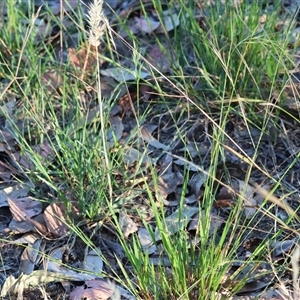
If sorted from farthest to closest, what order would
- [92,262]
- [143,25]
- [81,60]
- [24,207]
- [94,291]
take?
1. [143,25]
2. [81,60]
3. [24,207]
4. [92,262]
5. [94,291]

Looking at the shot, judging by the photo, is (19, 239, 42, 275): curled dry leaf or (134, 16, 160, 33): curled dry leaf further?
(134, 16, 160, 33): curled dry leaf

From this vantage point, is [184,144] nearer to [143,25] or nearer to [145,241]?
[145,241]

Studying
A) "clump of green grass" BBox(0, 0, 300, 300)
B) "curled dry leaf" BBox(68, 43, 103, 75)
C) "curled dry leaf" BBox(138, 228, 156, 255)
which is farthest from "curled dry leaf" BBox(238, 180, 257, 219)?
"curled dry leaf" BBox(68, 43, 103, 75)

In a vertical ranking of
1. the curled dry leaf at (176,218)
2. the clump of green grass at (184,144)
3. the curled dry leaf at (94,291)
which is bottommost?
the curled dry leaf at (94,291)

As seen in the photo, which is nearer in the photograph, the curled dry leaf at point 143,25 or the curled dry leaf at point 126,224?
the curled dry leaf at point 126,224

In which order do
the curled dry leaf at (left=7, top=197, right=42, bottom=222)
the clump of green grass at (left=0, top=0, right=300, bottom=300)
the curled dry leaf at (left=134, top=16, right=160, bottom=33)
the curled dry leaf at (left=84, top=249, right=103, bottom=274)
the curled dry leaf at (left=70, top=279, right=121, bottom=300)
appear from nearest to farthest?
the clump of green grass at (left=0, top=0, right=300, bottom=300) < the curled dry leaf at (left=70, top=279, right=121, bottom=300) < the curled dry leaf at (left=84, top=249, right=103, bottom=274) < the curled dry leaf at (left=7, top=197, right=42, bottom=222) < the curled dry leaf at (left=134, top=16, right=160, bottom=33)

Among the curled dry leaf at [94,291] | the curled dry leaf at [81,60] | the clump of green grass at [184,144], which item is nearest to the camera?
the clump of green grass at [184,144]

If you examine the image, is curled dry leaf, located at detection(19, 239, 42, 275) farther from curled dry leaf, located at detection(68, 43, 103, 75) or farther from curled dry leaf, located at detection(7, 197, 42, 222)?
curled dry leaf, located at detection(68, 43, 103, 75)

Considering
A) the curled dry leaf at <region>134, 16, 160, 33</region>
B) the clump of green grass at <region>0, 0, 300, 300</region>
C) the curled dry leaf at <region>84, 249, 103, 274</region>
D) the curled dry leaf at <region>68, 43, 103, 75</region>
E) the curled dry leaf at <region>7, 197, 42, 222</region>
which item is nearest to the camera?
the clump of green grass at <region>0, 0, 300, 300</region>

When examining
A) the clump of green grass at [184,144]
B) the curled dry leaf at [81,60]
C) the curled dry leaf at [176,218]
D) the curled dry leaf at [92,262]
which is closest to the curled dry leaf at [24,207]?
the clump of green grass at [184,144]

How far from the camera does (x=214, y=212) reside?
6.10 feet

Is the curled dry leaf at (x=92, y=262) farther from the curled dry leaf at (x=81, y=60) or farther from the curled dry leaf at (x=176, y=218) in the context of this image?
the curled dry leaf at (x=81, y=60)


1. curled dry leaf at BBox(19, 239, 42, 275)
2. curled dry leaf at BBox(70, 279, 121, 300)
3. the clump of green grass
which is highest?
the clump of green grass

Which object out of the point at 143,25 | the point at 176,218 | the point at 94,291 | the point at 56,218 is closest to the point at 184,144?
the point at 176,218
